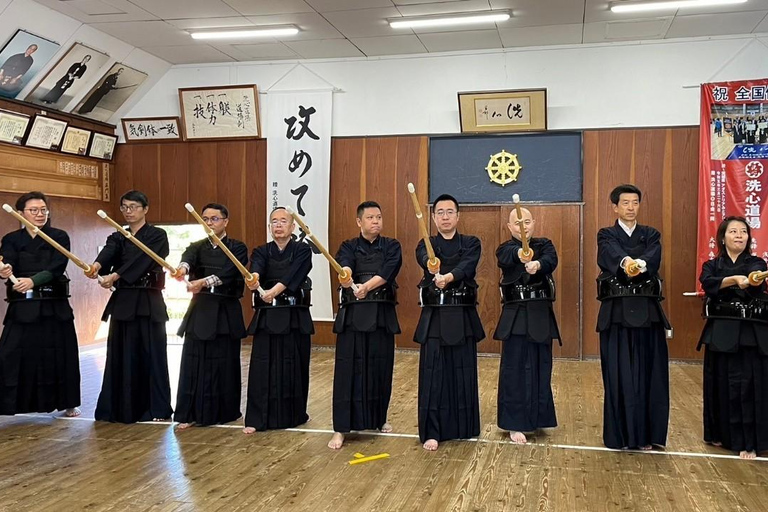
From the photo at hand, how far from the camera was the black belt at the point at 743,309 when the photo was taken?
373 centimetres

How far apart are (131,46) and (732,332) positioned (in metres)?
6.52

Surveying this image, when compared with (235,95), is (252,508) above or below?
below

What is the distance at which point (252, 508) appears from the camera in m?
3.06

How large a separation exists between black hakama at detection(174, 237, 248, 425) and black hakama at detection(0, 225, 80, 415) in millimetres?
930

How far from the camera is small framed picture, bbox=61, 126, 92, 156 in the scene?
294 inches

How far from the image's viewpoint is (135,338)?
15.1ft

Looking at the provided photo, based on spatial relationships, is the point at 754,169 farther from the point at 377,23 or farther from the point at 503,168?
the point at 377,23

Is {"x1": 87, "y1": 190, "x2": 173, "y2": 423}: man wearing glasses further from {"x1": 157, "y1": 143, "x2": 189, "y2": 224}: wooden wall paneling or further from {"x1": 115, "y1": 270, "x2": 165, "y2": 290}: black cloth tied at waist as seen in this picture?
{"x1": 157, "y1": 143, "x2": 189, "y2": 224}: wooden wall paneling

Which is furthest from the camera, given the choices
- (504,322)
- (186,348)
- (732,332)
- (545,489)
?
(186,348)

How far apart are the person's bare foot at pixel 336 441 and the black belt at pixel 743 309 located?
233 centimetres

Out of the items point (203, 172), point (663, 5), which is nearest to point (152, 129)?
point (203, 172)

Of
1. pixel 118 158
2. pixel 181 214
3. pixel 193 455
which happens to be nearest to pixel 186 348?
pixel 193 455

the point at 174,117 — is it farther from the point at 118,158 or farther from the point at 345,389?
the point at 345,389

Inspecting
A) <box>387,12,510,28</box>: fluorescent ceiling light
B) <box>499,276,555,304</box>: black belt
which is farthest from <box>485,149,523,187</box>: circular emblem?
<box>499,276,555,304</box>: black belt
